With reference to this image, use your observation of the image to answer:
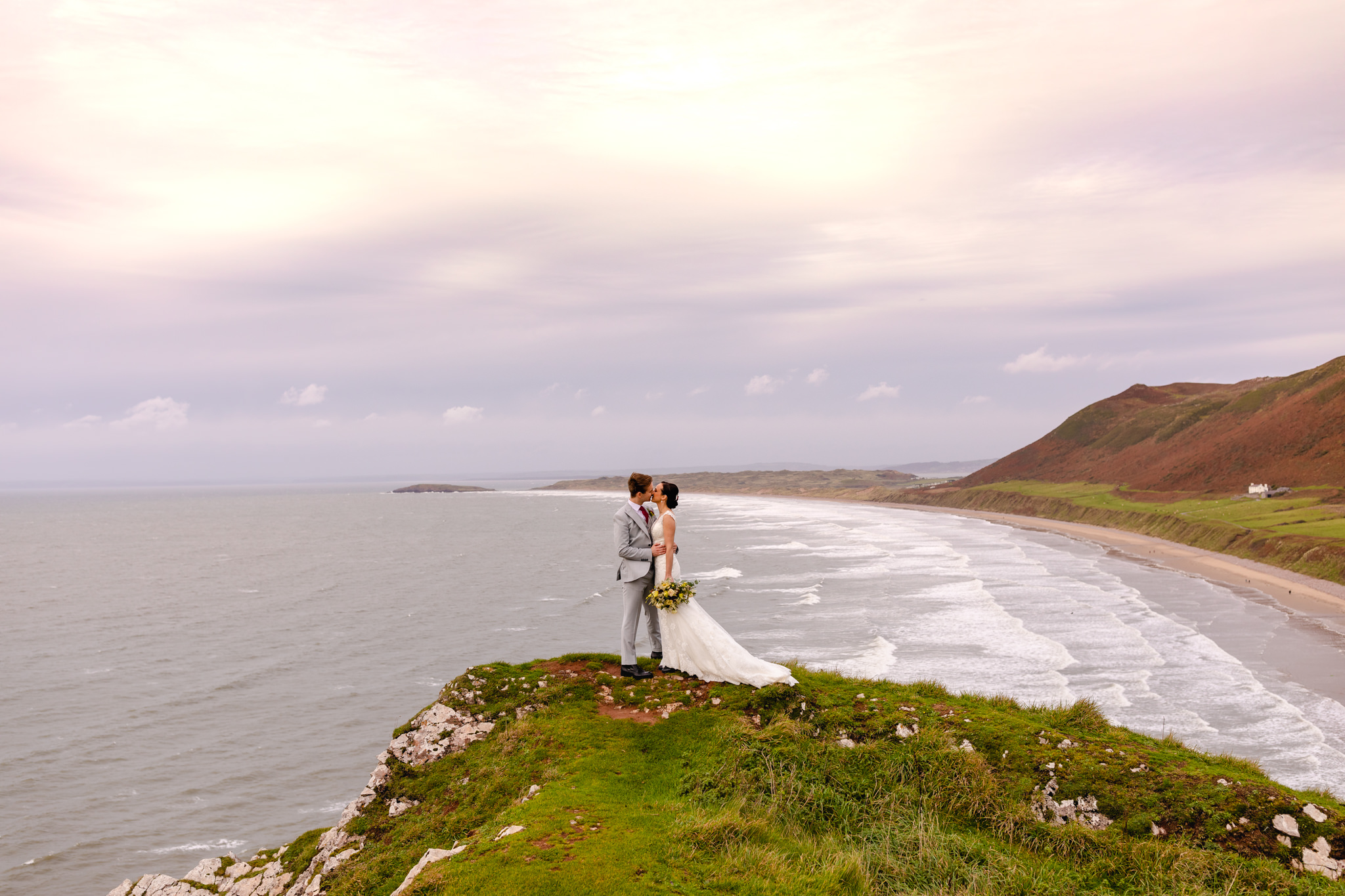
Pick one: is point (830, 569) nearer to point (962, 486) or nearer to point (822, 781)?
point (822, 781)

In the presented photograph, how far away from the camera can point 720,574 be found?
192 ft

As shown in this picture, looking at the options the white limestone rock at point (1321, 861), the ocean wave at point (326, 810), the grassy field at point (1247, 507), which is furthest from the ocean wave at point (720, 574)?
the white limestone rock at point (1321, 861)

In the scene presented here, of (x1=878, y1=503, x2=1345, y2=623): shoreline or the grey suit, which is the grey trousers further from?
(x1=878, y1=503, x2=1345, y2=623): shoreline

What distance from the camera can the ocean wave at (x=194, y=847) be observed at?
18.3 metres

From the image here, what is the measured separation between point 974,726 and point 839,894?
14.9 ft

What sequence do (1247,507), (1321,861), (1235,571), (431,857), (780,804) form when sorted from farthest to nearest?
(1247,507) < (1235,571) < (780,804) < (431,857) < (1321,861)

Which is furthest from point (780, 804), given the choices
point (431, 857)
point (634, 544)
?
point (634, 544)

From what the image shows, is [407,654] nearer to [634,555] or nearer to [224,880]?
[224,880]

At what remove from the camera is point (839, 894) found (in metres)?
8.19

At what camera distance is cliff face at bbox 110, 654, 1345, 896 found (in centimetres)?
848

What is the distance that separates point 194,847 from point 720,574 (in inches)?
1683

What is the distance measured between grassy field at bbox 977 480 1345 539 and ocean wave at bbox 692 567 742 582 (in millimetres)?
41915

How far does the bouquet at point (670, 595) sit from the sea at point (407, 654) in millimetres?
11981

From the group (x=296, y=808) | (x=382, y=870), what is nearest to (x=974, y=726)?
(x=382, y=870)
